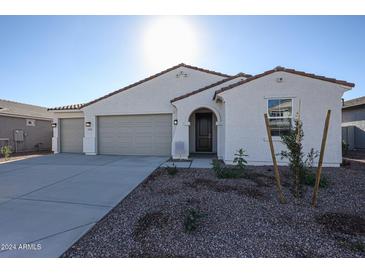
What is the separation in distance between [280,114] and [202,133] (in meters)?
5.16

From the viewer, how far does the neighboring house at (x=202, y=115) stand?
25.4 feet

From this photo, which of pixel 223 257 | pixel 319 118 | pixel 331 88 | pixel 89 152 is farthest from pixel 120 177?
pixel 331 88

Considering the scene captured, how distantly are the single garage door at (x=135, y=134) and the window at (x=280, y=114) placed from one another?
5506 millimetres

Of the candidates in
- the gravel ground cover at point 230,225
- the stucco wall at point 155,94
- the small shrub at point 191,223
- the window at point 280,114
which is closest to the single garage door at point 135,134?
the stucco wall at point 155,94

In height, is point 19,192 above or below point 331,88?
below

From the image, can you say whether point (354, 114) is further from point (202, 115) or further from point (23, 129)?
point (23, 129)

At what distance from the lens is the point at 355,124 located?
46.4 feet

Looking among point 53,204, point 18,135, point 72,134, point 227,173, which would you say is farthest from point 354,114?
point 18,135

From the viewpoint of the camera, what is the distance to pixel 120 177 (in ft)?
20.6

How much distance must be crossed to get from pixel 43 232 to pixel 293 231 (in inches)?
156

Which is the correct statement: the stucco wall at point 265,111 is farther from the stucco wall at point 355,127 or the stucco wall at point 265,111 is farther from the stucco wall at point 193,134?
the stucco wall at point 355,127

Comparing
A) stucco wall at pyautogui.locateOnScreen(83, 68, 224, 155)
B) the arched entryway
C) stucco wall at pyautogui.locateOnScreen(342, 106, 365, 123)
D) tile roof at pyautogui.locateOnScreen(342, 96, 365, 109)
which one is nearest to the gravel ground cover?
the arched entryway

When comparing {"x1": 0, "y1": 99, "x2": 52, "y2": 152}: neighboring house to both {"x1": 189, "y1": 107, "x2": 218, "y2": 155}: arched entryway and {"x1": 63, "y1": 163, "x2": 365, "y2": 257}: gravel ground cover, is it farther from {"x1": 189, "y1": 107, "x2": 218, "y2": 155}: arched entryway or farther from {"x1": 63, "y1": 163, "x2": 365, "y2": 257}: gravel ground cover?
{"x1": 63, "y1": 163, "x2": 365, "y2": 257}: gravel ground cover
